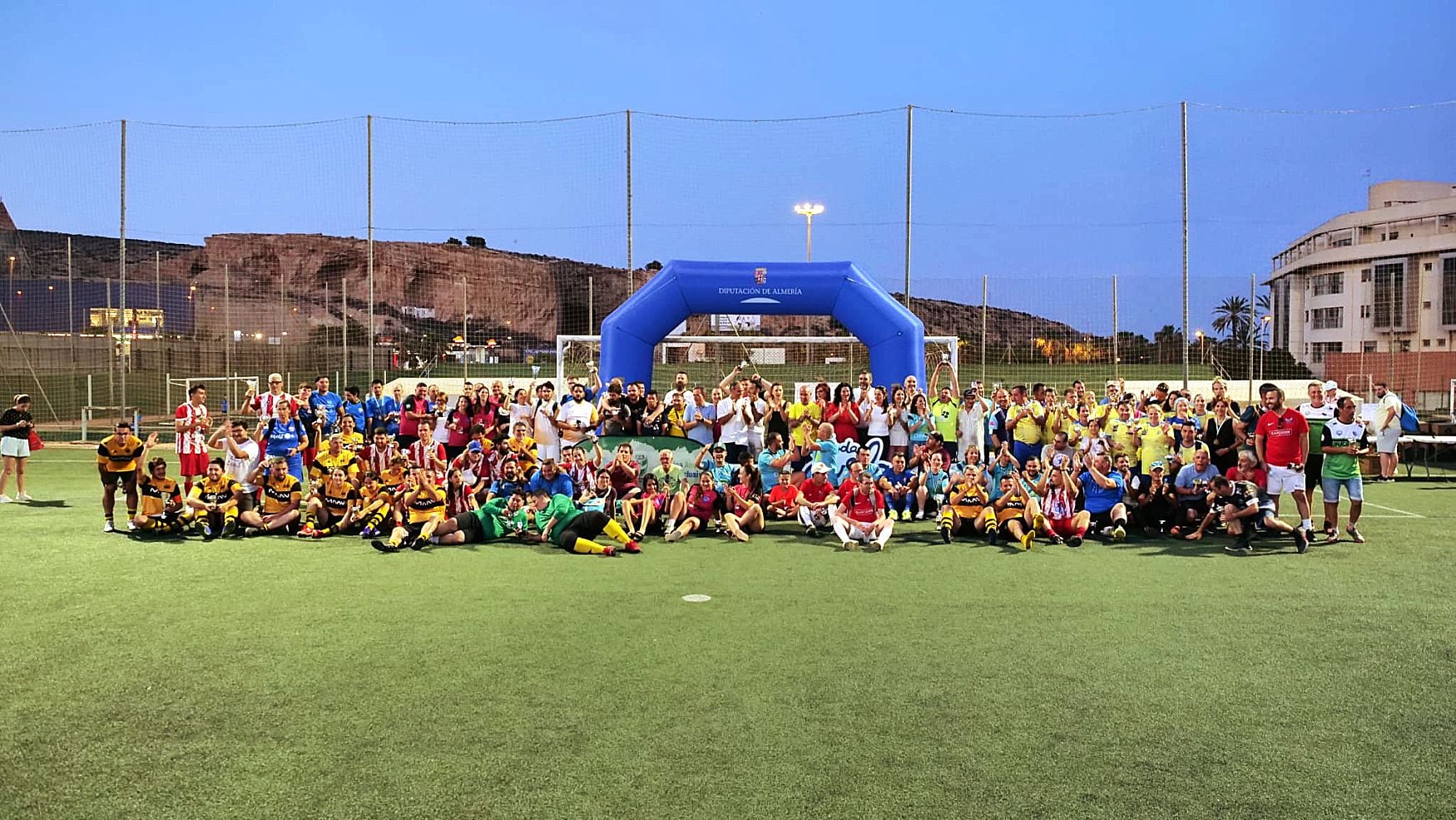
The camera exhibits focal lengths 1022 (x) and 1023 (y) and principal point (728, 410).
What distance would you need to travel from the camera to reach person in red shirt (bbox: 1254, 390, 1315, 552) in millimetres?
9055

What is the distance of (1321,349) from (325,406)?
4253 centimetres

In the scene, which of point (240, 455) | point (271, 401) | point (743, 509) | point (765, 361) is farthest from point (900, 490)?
point (765, 361)

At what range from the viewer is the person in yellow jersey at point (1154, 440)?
33.2 feet

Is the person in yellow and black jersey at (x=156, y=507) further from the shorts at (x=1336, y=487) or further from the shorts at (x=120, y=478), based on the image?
the shorts at (x=1336, y=487)

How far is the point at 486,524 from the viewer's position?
9.27 metres

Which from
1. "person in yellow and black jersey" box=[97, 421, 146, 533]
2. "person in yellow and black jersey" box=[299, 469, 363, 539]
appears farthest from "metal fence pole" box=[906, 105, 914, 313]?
"person in yellow and black jersey" box=[97, 421, 146, 533]

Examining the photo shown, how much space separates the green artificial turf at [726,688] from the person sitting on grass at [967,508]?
3.95 ft

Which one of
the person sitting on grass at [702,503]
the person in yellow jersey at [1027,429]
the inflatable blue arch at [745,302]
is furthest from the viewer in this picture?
the inflatable blue arch at [745,302]

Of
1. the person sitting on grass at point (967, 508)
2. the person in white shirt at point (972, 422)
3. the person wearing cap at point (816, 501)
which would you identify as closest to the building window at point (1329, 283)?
the person in white shirt at point (972, 422)

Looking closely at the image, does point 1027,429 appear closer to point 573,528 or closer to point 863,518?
point 863,518

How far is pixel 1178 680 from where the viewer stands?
4938 millimetres

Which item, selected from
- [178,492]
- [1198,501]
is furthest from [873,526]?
[178,492]

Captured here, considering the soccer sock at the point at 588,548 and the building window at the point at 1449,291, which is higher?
the building window at the point at 1449,291

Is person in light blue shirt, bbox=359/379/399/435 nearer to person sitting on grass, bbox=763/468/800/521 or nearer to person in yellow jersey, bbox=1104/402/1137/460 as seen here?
person sitting on grass, bbox=763/468/800/521
